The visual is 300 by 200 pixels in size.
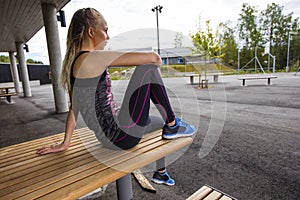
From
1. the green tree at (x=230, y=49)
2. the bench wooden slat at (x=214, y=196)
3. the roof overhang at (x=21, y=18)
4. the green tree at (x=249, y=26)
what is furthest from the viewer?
the green tree at (x=230, y=49)

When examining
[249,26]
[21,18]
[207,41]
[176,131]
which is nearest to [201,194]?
[176,131]

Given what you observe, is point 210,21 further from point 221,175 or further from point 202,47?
point 221,175

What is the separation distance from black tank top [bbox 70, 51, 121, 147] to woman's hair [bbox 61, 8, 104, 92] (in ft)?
0.23

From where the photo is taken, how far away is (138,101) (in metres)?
1.15

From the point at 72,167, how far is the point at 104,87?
0.47 metres

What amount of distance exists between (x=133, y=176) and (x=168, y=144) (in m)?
0.95

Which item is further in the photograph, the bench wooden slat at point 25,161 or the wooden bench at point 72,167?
the bench wooden slat at point 25,161

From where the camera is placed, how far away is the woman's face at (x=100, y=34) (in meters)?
1.15

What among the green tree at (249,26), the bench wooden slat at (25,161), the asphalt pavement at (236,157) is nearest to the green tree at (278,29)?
the green tree at (249,26)

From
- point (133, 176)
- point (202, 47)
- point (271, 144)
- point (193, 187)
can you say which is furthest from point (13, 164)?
point (202, 47)

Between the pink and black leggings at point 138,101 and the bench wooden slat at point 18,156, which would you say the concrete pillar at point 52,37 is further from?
the pink and black leggings at point 138,101

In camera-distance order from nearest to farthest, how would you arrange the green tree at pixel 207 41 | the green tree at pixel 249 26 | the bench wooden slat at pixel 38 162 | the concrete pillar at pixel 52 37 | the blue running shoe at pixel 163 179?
the bench wooden slat at pixel 38 162
the blue running shoe at pixel 163 179
the concrete pillar at pixel 52 37
the green tree at pixel 207 41
the green tree at pixel 249 26

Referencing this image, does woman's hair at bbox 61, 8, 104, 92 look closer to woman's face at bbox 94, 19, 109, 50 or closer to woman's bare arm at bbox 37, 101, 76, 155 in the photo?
woman's face at bbox 94, 19, 109, 50

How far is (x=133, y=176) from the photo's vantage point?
196 centimetres
